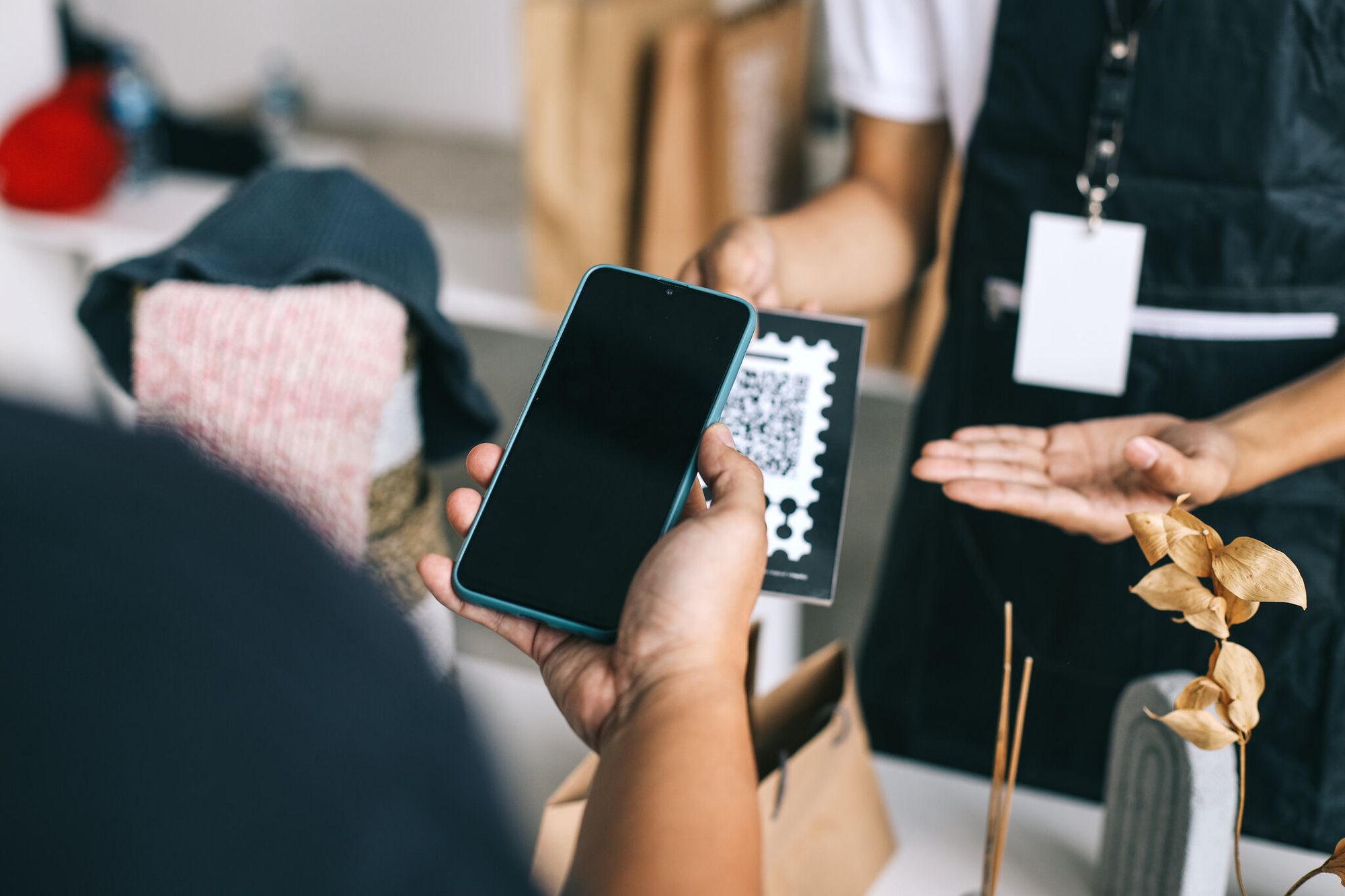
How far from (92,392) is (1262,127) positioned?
1.82 metres

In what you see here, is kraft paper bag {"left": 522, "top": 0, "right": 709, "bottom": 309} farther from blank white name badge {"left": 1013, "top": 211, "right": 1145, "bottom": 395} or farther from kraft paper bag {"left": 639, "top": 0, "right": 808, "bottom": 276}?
blank white name badge {"left": 1013, "top": 211, "right": 1145, "bottom": 395}

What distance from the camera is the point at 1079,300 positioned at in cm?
91

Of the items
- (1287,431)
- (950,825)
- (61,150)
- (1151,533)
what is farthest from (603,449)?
(61,150)

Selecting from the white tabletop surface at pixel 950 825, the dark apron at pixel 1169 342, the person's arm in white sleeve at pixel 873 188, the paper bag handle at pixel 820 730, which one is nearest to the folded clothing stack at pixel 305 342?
the white tabletop surface at pixel 950 825

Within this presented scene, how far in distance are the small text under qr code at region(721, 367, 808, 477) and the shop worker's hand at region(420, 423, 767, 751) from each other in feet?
0.52

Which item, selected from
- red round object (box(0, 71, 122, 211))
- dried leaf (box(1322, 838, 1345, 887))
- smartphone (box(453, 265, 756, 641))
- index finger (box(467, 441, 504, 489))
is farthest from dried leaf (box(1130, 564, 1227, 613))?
red round object (box(0, 71, 122, 211))

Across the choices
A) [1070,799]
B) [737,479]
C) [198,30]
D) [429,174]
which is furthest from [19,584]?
[198,30]

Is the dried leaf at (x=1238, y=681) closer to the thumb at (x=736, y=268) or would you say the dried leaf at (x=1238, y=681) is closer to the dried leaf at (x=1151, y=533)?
the dried leaf at (x=1151, y=533)

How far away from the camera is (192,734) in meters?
0.20

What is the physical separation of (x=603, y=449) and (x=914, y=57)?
57 cm

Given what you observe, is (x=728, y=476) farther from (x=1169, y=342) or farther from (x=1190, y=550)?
(x=1169, y=342)

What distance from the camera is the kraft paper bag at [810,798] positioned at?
0.64 m

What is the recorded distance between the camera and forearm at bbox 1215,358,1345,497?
0.79 meters

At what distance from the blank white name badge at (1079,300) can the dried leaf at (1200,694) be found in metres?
0.44
